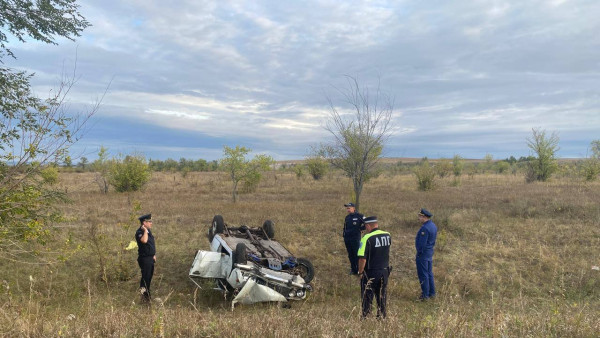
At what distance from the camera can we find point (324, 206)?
1688 cm

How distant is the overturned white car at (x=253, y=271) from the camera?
5.70m

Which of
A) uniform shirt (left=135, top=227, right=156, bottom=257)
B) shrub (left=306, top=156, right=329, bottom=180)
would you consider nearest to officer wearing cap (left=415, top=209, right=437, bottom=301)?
uniform shirt (left=135, top=227, right=156, bottom=257)

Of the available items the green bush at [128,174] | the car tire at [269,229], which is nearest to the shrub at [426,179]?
the car tire at [269,229]

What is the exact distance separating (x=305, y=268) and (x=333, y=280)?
978 mm

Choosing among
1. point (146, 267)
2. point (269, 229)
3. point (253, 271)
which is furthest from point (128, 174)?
point (253, 271)

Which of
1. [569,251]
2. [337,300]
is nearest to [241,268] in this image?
[337,300]

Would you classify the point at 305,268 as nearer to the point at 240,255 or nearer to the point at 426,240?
the point at 240,255

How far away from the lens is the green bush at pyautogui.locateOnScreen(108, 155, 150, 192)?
23.4 metres

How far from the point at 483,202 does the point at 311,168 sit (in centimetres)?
2201

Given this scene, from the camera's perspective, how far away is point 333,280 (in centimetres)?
768

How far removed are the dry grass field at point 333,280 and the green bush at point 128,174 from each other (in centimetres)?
765

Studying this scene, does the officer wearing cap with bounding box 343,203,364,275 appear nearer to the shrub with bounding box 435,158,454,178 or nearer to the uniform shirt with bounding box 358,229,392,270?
the uniform shirt with bounding box 358,229,392,270

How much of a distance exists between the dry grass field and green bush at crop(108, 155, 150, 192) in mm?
7654

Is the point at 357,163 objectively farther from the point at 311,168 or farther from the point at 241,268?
the point at 311,168
